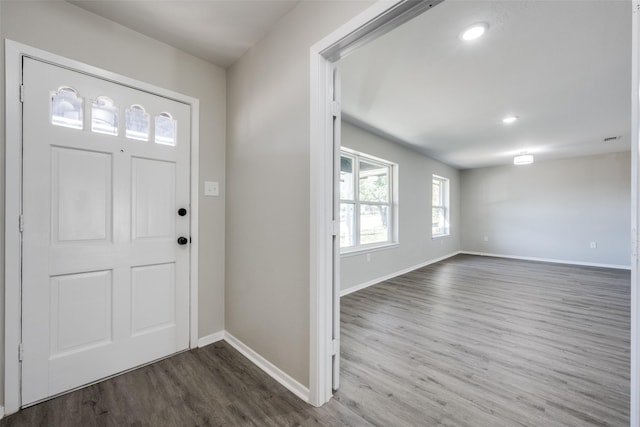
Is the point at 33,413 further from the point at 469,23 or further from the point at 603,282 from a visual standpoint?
the point at 603,282

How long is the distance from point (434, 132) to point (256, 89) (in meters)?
3.21

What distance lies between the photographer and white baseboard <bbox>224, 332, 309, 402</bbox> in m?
1.63

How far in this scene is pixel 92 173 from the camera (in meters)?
1.74

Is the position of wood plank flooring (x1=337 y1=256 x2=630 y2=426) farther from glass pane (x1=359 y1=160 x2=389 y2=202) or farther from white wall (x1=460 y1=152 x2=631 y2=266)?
white wall (x1=460 y1=152 x2=631 y2=266)

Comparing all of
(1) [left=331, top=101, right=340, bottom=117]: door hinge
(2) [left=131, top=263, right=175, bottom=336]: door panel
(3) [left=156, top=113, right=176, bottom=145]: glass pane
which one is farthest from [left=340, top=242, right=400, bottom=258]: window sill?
(3) [left=156, top=113, right=176, bottom=145]: glass pane

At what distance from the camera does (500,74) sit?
96.7 inches

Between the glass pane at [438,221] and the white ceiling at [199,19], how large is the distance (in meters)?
5.63

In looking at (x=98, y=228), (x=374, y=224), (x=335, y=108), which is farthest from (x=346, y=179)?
(x=98, y=228)

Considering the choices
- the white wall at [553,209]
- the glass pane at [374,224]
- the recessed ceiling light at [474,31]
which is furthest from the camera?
the white wall at [553,209]

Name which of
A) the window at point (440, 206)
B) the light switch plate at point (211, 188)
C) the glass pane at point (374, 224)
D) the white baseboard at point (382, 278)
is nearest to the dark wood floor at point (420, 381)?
the white baseboard at point (382, 278)

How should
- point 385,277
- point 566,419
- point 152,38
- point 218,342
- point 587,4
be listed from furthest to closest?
point 385,277 → point 218,342 → point 152,38 → point 587,4 → point 566,419

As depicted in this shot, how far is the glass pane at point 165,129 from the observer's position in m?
2.02

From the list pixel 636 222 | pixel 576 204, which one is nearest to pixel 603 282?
pixel 576 204

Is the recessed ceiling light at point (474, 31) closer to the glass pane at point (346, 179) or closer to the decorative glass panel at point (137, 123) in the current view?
the glass pane at point (346, 179)
